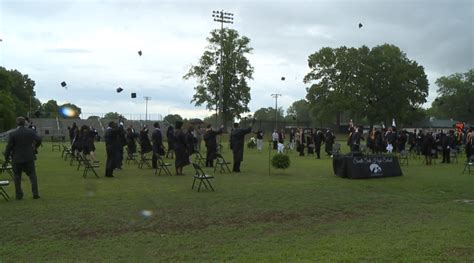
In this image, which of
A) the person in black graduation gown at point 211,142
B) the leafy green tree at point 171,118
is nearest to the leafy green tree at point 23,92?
the leafy green tree at point 171,118

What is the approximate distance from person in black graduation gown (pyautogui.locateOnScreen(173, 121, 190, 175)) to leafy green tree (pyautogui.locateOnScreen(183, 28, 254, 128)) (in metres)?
49.6

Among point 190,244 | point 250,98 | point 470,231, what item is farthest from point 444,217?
point 250,98

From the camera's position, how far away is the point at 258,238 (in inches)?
290

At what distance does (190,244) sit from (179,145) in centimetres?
979

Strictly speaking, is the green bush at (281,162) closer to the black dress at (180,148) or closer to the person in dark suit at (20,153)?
the black dress at (180,148)

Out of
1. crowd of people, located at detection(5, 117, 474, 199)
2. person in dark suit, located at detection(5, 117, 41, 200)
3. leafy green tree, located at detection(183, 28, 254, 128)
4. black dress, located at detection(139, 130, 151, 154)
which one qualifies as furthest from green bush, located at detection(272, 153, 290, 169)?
leafy green tree, located at detection(183, 28, 254, 128)

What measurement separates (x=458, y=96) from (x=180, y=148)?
10740 centimetres

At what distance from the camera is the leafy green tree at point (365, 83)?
69.4m

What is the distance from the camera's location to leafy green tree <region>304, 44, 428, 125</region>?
69.4m

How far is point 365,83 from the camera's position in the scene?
6956cm

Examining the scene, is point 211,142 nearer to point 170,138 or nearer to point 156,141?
point 156,141

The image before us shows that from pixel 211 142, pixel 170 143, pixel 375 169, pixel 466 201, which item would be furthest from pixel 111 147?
pixel 466 201

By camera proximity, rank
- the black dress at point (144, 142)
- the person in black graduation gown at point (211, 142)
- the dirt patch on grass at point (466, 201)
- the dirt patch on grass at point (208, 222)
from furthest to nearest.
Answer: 1. the black dress at point (144, 142)
2. the person in black graduation gown at point (211, 142)
3. the dirt patch on grass at point (466, 201)
4. the dirt patch on grass at point (208, 222)

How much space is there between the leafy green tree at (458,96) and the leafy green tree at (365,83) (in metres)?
41.4
